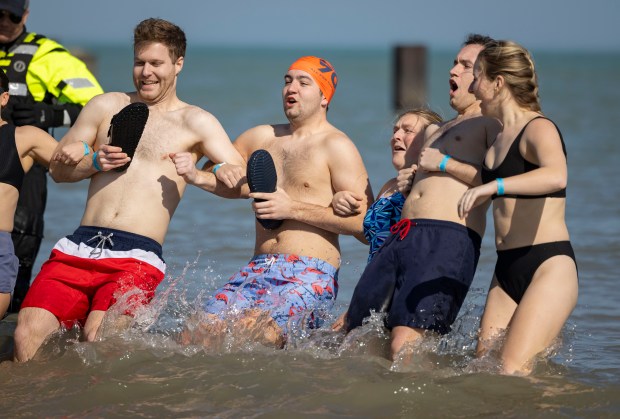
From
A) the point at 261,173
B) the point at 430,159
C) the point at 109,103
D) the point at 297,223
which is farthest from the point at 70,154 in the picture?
the point at 430,159

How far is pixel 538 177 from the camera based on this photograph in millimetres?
4871

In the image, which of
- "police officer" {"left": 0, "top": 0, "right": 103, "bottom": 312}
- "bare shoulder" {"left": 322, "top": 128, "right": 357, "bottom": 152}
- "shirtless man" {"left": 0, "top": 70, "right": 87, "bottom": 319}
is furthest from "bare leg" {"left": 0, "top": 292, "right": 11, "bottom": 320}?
"bare shoulder" {"left": 322, "top": 128, "right": 357, "bottom": 152}

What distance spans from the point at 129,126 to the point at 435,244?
6.24 ft

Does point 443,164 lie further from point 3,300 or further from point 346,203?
point 3,300

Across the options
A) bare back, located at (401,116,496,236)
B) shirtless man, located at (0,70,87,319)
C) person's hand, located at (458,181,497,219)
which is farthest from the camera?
shirtless man, located at (0,70,87,319)

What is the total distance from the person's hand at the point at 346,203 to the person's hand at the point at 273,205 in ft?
0.92

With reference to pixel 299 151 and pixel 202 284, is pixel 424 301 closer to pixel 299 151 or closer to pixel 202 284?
pixel 299 151

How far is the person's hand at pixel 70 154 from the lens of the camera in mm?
5902

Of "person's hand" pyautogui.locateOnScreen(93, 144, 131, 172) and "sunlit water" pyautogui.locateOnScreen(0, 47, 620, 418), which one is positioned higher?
"person's hand" pyautogui.locateOnScreen(93, 144, 131, 172)

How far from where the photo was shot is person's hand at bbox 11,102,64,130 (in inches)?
283

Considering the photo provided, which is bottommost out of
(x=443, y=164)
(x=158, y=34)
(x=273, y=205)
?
(x=273, y=205)

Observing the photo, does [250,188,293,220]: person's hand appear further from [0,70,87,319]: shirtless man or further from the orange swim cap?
[0,70,87,319]: shirtless man

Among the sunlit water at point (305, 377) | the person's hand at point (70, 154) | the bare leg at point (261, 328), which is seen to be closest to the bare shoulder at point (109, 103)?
the person's hand at point (70, 154)

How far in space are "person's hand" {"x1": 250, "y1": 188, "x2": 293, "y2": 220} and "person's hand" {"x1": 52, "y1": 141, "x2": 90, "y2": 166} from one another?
107cm
